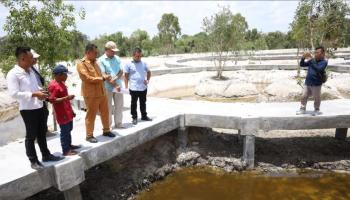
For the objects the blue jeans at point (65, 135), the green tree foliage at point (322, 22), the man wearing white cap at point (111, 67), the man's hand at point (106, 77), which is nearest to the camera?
the blue jeans at point (65, 135)

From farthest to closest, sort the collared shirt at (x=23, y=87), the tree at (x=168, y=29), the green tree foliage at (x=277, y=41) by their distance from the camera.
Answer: the green tree foliage at (x=277, y=41)
the tree at (x=168, y=29)
the collared shirt at (x=23, y=87)

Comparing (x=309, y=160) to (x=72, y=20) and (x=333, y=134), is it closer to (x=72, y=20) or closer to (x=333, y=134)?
(x=333, y=134)

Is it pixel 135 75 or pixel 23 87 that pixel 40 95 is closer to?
pixel 23 87

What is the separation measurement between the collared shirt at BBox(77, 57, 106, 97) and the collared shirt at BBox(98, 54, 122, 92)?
1.68 ft

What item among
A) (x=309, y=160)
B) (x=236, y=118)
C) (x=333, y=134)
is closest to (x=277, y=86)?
(x=333, y=134)

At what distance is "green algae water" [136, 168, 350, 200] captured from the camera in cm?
691

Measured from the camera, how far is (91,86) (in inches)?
228

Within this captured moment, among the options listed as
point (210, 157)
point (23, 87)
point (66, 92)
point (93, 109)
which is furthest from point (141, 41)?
point (23, 87)

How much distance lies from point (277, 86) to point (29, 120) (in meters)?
12.1

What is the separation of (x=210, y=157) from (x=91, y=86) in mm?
4194

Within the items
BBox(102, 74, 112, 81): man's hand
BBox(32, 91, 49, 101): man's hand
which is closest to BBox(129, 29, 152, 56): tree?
BBox(102, 74, 112, 81): man's hand

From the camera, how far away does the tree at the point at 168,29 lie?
165 feet

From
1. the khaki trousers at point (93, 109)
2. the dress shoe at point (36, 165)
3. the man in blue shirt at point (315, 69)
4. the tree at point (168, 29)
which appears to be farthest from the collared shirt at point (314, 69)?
the tree at point (168, 29)

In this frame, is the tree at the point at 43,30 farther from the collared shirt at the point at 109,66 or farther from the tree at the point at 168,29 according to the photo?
the tree at the point at 168,29
